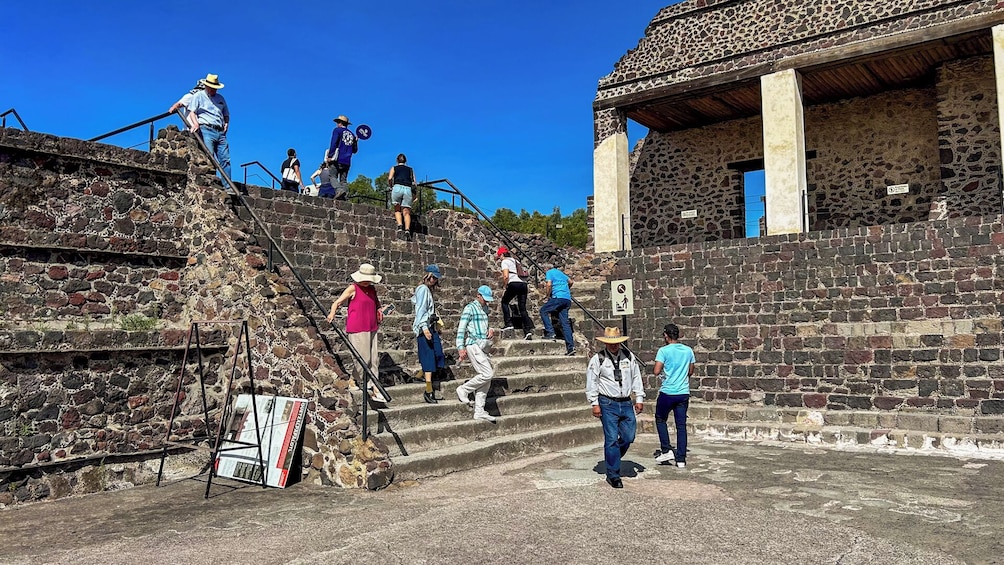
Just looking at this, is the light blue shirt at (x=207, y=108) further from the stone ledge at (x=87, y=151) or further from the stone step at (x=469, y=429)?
the stone step at (x=469, y=429)

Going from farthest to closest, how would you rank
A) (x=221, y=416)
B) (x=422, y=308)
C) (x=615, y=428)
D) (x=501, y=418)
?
(x=501, y=418) < (x=422, y=308) < (x=221, y=416) < (x=615, y=428)

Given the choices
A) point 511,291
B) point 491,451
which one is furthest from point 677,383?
point 511,291

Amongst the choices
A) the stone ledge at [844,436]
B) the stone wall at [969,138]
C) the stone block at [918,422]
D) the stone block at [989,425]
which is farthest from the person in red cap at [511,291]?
the stone wall at [969,138]

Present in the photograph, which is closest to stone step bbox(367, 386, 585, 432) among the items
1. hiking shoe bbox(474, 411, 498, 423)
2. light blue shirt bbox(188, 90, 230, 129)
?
hiking shoe bbox(474, 411, 498, 423)

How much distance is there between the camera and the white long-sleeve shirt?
7.29 metres

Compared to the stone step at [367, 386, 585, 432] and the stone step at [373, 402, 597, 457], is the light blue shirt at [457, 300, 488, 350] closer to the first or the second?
the stone step at [367, 386, 585, 432]

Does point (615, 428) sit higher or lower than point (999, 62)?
lower

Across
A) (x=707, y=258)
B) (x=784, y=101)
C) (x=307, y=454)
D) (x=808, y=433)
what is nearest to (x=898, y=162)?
(x=784, y=101)

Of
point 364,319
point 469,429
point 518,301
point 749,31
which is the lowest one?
point 469,429

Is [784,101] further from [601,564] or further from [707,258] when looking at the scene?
[601,564]

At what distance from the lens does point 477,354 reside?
9.04 m

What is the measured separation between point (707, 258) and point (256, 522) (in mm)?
8734

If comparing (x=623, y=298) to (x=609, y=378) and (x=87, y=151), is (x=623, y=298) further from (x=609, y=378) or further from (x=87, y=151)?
(x=87, y=151)

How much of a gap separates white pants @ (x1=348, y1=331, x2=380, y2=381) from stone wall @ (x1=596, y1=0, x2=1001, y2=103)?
30.8 feet
